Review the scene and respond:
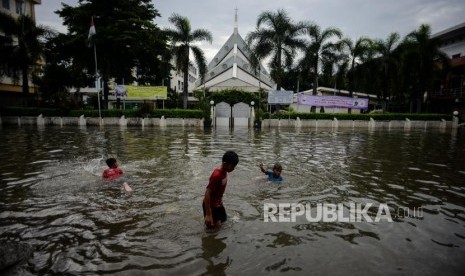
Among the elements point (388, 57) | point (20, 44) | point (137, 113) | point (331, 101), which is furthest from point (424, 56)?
point (20, 44)

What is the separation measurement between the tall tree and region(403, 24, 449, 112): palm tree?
28.0m

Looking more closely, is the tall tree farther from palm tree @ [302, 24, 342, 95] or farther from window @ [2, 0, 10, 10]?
palm tree @ [302, 24, 342, 95]

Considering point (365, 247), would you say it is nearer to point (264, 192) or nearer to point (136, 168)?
point (264, 192)

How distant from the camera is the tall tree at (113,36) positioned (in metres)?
30.8

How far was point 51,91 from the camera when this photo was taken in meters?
34.0

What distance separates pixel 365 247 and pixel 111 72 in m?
33.4

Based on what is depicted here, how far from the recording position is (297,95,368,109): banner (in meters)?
33.2

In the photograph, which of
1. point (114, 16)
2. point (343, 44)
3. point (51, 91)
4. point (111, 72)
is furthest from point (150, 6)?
point (343, 44)

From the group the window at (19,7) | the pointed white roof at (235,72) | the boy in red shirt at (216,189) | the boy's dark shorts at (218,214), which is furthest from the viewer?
the pointed white roof at (235,72)

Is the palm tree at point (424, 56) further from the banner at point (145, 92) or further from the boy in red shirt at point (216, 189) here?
the boy in red shirt at point (216, 189)

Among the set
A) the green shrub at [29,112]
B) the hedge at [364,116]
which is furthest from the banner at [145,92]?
the hedge at [364,116]

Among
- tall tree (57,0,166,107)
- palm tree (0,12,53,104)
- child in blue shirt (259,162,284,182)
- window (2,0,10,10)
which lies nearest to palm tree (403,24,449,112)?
tall tree (57,0,166,107)

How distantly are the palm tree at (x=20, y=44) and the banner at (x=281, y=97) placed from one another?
24.0 metres

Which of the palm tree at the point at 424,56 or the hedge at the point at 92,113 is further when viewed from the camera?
the palm tree at the point at 424,56
